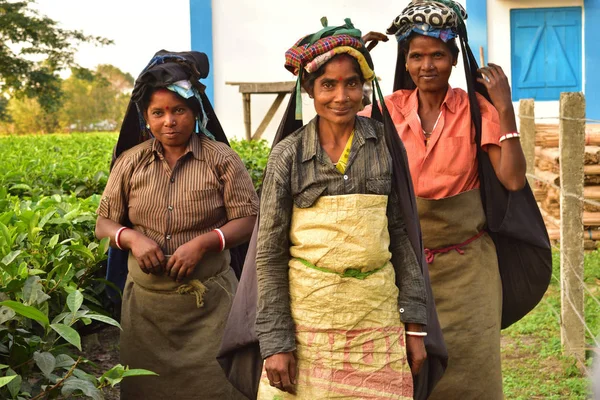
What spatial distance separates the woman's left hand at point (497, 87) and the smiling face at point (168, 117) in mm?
1280

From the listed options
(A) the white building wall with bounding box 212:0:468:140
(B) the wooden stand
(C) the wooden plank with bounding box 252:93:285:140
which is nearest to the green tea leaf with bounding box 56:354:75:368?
(B) the wooden stand

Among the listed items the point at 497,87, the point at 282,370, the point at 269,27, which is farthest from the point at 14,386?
the point at 269,27

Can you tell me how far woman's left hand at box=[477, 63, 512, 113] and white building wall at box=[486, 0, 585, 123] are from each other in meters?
9.32

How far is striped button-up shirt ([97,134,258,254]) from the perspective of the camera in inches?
146

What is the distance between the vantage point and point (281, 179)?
2.96 metres

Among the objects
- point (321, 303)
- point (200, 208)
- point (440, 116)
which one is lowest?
point (321, 303)

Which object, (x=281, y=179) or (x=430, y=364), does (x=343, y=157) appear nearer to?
(x=281, y=179)

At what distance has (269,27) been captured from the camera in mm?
12984

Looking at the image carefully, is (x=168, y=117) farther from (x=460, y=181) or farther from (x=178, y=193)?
(x=460, y=181)

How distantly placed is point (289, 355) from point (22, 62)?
80.3ft

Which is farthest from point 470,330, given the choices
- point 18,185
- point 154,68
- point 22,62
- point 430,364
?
point 22,62

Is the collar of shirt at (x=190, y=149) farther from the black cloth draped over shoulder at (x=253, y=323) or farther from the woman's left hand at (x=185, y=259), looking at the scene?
the black cloth draped over shoulder at (x=253, y=323)

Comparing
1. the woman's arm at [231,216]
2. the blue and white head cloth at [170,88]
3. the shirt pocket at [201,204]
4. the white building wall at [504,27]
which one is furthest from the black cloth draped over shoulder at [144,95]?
the white building wall at [504,27]

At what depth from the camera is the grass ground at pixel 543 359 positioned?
5453 millimetres
